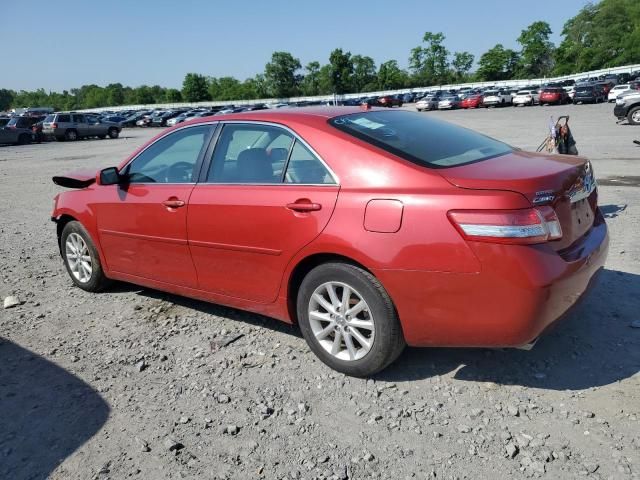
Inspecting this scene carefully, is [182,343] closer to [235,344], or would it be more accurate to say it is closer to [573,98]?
[235,344]

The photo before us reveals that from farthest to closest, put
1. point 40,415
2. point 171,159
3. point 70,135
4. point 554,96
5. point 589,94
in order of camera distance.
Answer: point 554,96 → point 589,94 → point 70,135 → point 171,159 → point 40,415

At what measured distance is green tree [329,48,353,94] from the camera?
124938 millimetres

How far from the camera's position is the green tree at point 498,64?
116000mm

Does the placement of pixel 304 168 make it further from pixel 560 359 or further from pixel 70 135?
pixel 70 135

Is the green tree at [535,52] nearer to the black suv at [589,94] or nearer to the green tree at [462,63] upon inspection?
the green tree at [462,63]

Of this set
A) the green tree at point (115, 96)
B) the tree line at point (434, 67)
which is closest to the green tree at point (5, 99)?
the tree line at point (434, 67)

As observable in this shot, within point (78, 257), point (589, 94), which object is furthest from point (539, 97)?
point (78, 257)

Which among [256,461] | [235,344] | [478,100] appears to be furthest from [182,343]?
[478,100]

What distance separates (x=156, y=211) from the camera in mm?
4344

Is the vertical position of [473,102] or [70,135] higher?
[70,135]

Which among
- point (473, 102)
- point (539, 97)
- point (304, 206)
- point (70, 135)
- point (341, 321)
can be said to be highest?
point (304, 206)

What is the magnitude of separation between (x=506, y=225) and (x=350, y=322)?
3.65 feet

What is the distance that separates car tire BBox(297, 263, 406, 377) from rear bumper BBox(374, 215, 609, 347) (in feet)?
0.35

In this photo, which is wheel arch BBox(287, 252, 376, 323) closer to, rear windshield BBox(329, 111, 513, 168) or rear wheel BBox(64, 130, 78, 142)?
rear windshield BBox(329, 111, 513, 168)
